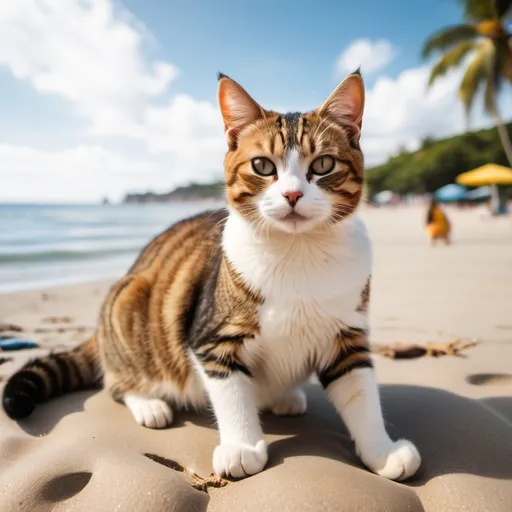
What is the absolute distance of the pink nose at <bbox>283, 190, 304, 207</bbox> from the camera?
157 centimetres

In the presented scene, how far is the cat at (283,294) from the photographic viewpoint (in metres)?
1.61

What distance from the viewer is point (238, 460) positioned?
5.00 ft

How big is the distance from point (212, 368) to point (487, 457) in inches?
38.0

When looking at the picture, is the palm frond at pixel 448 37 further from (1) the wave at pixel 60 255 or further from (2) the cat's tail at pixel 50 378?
(2) the cat's tail at pixel 50 378

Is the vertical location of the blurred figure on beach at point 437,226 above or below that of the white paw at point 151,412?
above

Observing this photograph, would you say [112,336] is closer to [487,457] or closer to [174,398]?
[174,398]

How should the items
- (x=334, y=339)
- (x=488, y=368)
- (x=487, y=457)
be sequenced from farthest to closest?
(x=488, y=368) → (x=334, y=339) → (x=487, y=457)

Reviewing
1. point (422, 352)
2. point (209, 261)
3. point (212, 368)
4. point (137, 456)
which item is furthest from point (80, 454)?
point (422, 352)

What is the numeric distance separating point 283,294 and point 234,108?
73 centimetres

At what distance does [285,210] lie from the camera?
1.58 meters

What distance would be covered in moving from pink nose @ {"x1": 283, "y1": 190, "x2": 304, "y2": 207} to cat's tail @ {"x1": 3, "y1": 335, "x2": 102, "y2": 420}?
4.50 ft

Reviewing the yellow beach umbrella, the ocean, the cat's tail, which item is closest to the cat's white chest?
the cat's tail

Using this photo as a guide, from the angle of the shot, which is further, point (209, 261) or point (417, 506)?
point (209, 261)

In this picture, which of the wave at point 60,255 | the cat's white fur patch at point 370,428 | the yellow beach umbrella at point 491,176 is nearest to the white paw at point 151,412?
the cat's white fur patch at point 370,428
